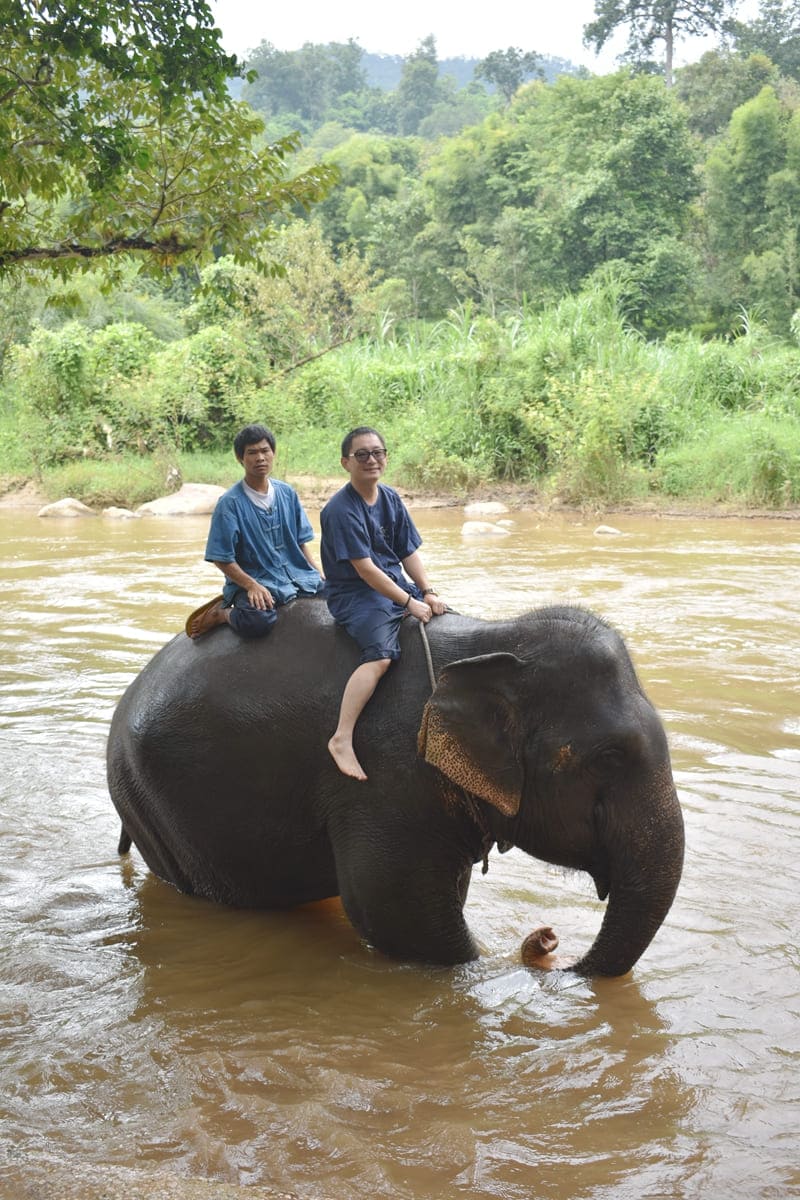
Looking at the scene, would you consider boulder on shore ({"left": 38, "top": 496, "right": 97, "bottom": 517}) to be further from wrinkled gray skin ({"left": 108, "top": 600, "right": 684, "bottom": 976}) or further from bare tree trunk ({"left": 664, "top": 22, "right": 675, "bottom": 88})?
bare tree trunk ({"left": 664, "top": 22, "right": 675, "bottom": 88})

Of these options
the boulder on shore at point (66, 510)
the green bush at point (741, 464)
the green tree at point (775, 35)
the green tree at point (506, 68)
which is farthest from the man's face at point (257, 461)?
the green tree at point (506, 68)

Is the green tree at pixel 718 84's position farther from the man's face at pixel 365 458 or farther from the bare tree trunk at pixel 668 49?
the man's face at pixel 365 458

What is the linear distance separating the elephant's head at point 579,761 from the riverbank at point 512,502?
497 inches

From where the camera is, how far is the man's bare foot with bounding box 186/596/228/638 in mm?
4031

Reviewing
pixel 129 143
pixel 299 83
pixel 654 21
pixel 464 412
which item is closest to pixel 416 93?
pixel 299 83

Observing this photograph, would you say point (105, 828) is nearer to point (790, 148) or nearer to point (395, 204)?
point (790, 148)

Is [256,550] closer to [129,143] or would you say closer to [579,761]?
[579,761]

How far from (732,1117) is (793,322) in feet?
70.9

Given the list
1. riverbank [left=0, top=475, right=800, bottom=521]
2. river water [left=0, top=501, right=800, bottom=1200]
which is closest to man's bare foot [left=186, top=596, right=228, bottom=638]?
river water [left=0, top=501, right=800, bottom=1200]

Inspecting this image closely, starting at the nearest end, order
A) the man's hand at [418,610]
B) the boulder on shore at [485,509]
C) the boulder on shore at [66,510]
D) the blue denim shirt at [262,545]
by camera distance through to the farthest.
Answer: the man's hand at [418,610], the blue denim shirt at [262,545], the boulder on shore at [485,509], the boulder on shore at [66,510]

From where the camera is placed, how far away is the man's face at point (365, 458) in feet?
12.3

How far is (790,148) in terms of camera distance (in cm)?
3259

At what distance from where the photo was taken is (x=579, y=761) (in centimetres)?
328

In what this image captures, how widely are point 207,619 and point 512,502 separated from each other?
48.8ft
